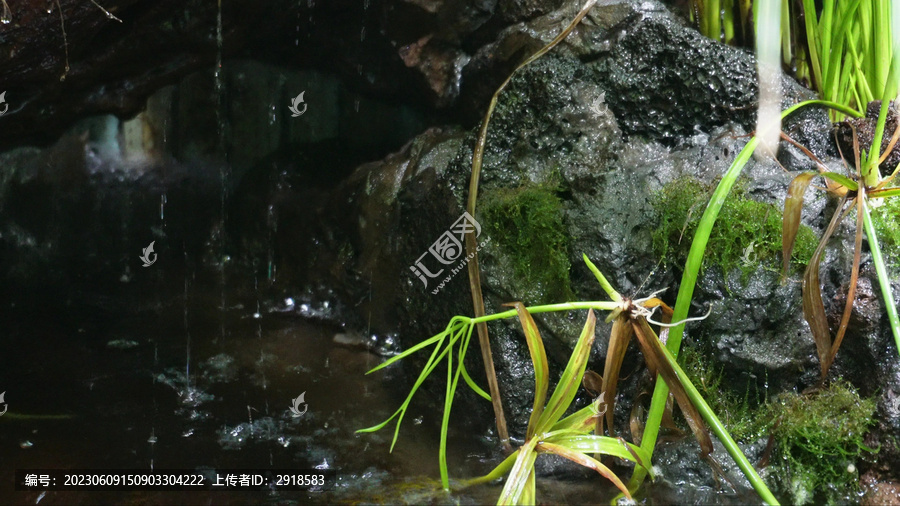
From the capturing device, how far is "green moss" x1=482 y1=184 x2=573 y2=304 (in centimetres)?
303

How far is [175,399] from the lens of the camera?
3373 millimetres

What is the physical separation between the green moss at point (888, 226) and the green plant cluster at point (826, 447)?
0.62 meters

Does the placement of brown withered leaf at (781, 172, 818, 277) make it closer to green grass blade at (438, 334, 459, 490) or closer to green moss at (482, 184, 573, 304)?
green moss at (482, 184, 573, 304)

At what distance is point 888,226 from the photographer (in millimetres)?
2760

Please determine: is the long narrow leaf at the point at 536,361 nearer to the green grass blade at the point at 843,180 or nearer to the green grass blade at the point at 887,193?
the green grass blade at the point at 843,180

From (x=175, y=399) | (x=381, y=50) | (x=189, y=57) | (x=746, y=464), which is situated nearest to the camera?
(x=746, y=464)

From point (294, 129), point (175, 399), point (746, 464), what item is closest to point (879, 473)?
point (746, 464)

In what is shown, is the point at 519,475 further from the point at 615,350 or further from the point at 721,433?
the point at 721,433

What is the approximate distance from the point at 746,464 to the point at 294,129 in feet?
12.8

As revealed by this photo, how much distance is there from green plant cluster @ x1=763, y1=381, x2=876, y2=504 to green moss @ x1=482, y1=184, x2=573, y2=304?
3.49 ft

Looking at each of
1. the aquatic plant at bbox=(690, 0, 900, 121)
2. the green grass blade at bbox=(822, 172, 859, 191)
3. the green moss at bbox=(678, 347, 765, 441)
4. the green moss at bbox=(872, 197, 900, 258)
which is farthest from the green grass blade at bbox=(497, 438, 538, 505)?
the aquatic plant at bbox=(690, 0, 900, 121)

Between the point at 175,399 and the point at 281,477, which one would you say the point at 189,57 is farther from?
the point at 281,477

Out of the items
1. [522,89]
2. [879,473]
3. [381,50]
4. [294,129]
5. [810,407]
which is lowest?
A: [879,473]

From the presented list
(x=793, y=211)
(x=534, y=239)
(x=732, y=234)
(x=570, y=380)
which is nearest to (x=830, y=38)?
(x=732, y=234)
